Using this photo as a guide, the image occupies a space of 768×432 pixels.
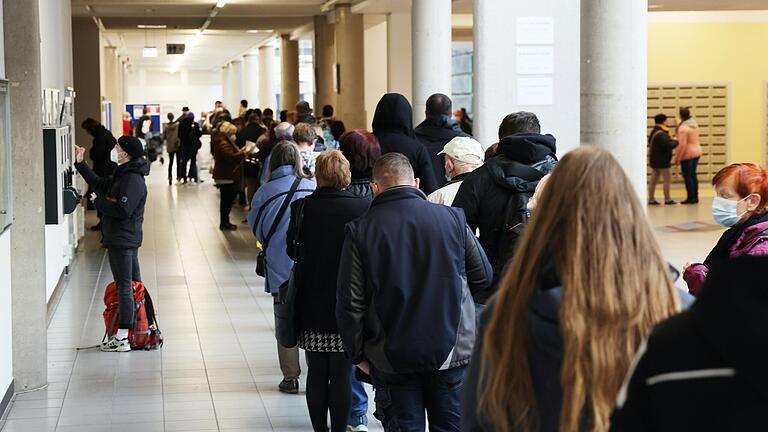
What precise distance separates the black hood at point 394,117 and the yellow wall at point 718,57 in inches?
615

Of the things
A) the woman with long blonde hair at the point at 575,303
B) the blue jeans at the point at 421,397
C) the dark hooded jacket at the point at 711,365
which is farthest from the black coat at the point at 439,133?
the dark hooded jacket at the point at 711,365

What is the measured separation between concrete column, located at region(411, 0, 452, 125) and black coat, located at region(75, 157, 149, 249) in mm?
4764

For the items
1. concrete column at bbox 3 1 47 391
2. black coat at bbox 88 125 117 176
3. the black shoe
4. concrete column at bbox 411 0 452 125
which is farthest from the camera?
black coat at bbox 88 125 117 176

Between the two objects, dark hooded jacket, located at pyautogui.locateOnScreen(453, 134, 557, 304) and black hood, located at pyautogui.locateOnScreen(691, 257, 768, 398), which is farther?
dark hooded jacket, located at pyautogui.locateOnScreen(453, 134, 557, 304)

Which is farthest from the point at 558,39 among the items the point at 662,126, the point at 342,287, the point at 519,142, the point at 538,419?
the point at 662,126

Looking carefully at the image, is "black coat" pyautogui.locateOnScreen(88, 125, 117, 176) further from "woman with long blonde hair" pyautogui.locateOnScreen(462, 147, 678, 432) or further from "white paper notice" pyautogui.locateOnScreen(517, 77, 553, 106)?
"woman with long blonde hair" pyautogui.locateOnScreen(462, 147, 678, 432)

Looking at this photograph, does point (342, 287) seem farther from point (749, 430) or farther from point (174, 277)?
point (174, 277)

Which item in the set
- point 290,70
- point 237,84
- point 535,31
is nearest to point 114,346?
point 535,31

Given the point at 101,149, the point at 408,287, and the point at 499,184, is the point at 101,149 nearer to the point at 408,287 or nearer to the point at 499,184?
the point at 499,184

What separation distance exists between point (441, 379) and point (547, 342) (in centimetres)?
209

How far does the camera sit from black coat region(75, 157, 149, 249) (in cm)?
758

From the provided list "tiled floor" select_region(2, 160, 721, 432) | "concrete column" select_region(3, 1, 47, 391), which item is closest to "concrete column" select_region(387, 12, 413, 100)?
"tiled floor" select_region(2, 160, 721, 432)

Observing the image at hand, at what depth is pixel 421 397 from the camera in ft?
14.1

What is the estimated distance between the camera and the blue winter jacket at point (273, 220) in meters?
6.22
